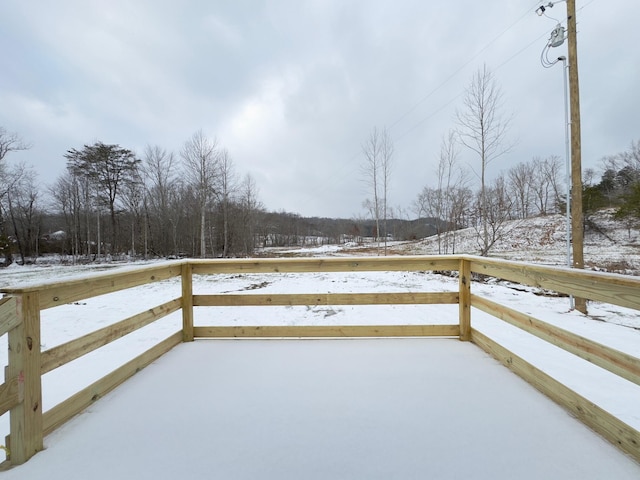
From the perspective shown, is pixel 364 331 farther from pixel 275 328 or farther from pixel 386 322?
pixel 386 322

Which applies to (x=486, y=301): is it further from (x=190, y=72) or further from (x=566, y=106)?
(x=190, y=72)

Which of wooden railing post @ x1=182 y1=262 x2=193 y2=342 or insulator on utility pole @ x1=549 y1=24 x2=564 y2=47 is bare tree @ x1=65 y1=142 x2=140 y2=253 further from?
insulator on utility pole @ x1=549 y1=24 x2=564 y2=47

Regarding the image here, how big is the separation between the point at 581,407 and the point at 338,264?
6.57 feet

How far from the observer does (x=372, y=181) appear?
1527 centimetres

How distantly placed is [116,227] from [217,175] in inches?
578

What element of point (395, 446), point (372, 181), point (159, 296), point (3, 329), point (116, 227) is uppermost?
point (372, 181)

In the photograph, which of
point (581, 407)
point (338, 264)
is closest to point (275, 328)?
point (338, 264)

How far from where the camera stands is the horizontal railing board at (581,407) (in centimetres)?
134

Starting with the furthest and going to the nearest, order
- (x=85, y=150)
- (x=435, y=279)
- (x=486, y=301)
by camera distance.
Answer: (x=85, y=150) → (x=435, y=279) → (x=486, y=301)

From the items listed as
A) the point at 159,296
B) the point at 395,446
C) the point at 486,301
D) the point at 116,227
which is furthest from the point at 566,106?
the point at 116,227

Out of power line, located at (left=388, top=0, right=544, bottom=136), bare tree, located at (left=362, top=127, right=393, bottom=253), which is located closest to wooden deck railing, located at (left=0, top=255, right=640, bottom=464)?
power line, located at (left=388, top=0, right=544, bottom=136)

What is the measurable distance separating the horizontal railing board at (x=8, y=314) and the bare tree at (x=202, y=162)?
714 inches

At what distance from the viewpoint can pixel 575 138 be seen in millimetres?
5594

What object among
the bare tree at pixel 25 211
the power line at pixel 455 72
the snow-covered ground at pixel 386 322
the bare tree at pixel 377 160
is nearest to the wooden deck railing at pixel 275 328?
the snow-covered ground at pixel 386 322
